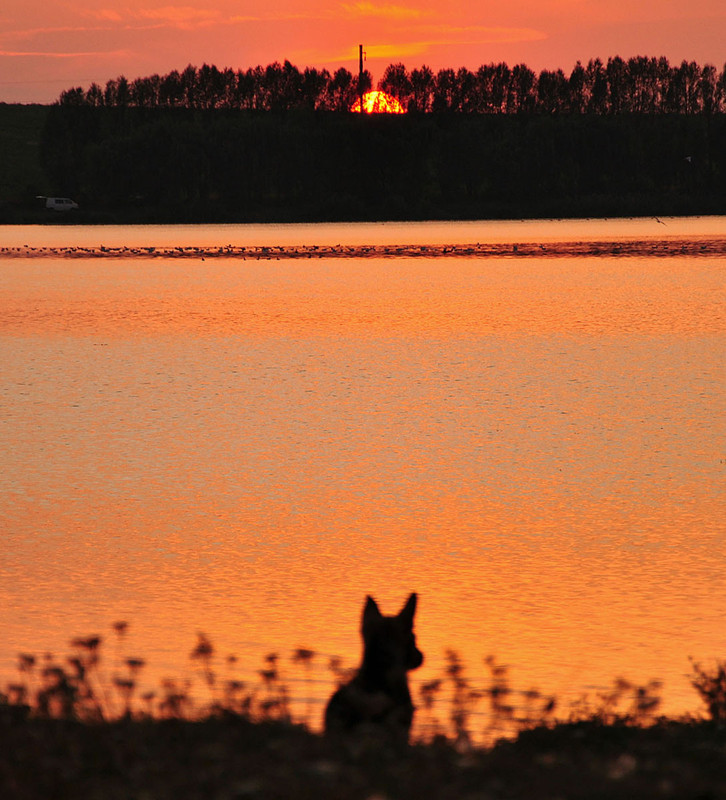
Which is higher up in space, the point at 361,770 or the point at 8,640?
the point at 361,770

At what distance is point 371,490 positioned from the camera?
49.4 feet

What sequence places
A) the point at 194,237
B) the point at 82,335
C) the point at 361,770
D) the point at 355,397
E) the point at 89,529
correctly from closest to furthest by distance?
the point at 361,770 < the point at 89,529 < the point at 355,397 < the point at 82,335 < the point at 194,237

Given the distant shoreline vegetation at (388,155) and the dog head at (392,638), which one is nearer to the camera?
the dog head at (392,638)

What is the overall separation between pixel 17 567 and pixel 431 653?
14.0 ft

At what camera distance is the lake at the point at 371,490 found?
9.71 meters

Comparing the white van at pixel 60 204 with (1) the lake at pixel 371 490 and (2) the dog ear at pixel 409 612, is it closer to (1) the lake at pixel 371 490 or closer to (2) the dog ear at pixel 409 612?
(1) the lake at pixel 371 490

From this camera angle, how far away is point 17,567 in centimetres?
1155

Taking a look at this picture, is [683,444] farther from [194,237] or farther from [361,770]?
[194,237]

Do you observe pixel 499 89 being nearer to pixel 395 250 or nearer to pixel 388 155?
pixel 388 155

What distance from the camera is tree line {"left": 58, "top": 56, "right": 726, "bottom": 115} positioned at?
148 m

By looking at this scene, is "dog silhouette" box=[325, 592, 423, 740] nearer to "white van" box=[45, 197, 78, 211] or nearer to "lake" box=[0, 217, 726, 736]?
"lake" box=[0, 217, 726, 736]

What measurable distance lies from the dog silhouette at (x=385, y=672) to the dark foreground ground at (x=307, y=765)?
205mm

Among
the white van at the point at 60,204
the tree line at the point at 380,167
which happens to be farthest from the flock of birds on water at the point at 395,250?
the white van at the point at 60,204

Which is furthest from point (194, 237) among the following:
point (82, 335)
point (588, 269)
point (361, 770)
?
point (361, 770)
